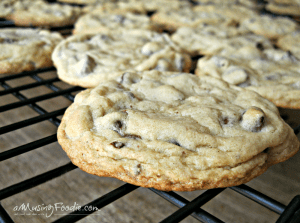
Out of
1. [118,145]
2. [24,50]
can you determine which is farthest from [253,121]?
[24,50]

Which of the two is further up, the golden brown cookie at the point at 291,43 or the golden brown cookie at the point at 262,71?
the golden brown cookie at the point at 291,43

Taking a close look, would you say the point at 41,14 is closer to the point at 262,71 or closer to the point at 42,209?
the point at 42,209

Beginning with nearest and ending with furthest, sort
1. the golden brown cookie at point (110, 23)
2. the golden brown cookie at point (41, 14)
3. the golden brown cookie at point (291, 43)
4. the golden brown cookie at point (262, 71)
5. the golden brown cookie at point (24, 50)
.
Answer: the golden brown cookie at point (262, 71), the golden brown cookie at point (24, 50), the golden brown cookie at point (291, 43), the golden brown cookie at point (110, 23), the golden brown cookie at point (41, 14)

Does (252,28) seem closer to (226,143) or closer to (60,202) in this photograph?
(226,143)

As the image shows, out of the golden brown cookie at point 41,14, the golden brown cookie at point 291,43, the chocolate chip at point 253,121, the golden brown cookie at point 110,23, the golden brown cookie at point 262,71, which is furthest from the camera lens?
the golden brown cookie at point 41,14

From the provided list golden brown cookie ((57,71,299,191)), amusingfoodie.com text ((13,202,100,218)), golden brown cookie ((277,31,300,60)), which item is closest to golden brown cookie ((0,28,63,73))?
golden brown cookie ((57,71,299,191))

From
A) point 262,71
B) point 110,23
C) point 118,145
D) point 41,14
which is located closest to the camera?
point 118,145

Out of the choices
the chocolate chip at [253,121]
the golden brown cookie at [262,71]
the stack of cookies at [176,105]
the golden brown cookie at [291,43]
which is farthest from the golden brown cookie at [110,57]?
the golden brown cookie at [291,43]

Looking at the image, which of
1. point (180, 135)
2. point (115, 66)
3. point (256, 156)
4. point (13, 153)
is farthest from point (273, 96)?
point (13, 153)

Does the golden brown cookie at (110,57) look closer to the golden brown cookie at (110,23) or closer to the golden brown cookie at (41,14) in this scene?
the golden brown cookie at (110,23)
